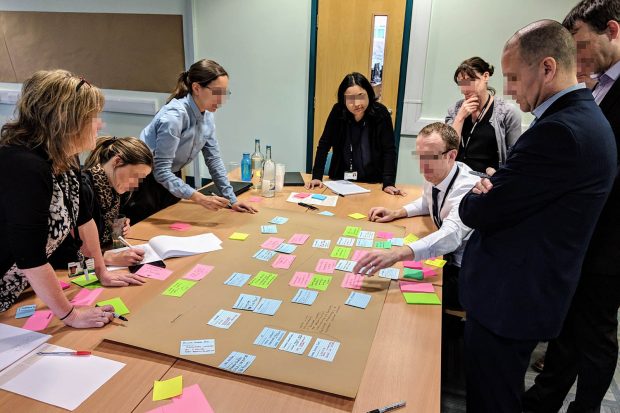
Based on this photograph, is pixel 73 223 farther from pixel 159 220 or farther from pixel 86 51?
pixel 86 51

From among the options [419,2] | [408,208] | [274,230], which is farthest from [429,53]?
[274,230]

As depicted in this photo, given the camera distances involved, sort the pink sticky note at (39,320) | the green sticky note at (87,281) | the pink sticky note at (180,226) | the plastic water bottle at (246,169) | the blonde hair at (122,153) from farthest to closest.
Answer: the plastic water bottle at (246,169), the pink sticky note at (180,226), the blonde hair at (122,153), the green sticky note at (87,281), the pink sticky note at (39,320)

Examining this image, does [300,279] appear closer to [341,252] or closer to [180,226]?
[341,252]

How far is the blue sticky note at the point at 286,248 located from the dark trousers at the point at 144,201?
3.01 ft

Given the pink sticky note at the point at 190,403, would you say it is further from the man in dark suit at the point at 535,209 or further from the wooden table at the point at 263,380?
A: the man in dark suit at the point at 535,209

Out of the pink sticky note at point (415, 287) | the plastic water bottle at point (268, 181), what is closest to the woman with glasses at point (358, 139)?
the plastic water bottle at point (268, 181)

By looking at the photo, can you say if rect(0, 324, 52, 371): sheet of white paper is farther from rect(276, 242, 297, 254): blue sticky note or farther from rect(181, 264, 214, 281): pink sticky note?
rect(276, 242, 297, 254): blue sticky note

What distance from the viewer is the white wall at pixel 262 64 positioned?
4.31m

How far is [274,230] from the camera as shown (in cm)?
198

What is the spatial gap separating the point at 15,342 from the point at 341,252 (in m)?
1.14

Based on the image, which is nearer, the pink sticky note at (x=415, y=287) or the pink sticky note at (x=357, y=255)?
the pink sticky note at (x=415, y=287)

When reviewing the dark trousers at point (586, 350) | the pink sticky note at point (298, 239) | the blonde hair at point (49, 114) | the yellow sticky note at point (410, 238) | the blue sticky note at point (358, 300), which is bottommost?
the dark trousers at point (586, 350)

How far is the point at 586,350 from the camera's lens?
1670 mm

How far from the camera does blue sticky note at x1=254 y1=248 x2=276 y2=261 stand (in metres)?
1.70
